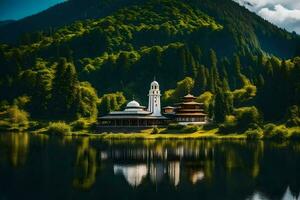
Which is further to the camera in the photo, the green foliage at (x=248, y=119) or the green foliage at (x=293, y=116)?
the green foliage at (x=248, y=119)

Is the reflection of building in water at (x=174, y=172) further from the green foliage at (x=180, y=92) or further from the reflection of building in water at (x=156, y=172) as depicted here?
the green foliage at (x=180, y=92)

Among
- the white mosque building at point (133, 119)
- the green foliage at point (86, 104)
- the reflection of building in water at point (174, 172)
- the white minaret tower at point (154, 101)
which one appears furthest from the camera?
the green foliage at point (86, 104)

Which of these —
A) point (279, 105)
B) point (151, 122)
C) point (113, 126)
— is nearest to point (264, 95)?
point (279, 105)

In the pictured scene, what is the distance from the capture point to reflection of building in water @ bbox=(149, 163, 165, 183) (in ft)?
225

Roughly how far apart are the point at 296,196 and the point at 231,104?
101 m

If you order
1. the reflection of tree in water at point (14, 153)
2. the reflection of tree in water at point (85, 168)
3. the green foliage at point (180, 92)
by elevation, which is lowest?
the reflection of tree in water at point (85, 168)

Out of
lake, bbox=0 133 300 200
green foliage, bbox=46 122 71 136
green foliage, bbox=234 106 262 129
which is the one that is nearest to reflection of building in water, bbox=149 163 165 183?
lake, bbox=0 133 300 200

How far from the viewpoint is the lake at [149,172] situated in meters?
59.4

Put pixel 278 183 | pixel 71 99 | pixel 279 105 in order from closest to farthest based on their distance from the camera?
pixel 278 183
pixel 279 105
pixel 71 99

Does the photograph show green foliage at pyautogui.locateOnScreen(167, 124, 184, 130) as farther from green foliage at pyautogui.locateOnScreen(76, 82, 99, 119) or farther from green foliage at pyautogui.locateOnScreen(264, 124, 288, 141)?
green foliage at pyautogui.locateOnScreen(76, 82, 99, 119)

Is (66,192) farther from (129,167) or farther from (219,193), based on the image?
(129,167)

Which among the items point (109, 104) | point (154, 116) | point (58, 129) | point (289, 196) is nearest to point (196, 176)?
point (289, 196)

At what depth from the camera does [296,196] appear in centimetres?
5828

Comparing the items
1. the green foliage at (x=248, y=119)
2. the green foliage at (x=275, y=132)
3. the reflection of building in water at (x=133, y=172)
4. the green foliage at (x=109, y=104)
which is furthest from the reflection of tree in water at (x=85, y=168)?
the green foliage at (x=109, y=104)
